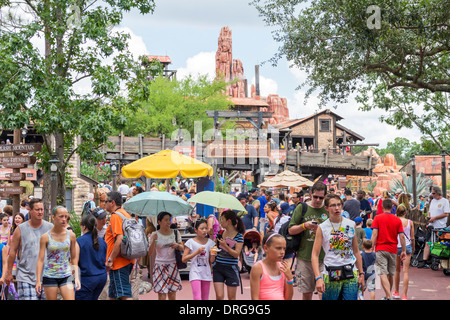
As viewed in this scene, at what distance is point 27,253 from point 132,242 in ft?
3.85

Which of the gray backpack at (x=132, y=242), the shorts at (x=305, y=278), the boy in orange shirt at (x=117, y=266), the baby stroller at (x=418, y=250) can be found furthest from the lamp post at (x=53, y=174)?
the baby stroller at (x=418, y=250)

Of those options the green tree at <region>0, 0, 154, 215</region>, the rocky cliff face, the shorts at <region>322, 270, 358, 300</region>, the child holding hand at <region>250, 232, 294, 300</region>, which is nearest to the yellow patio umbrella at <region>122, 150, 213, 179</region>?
the green tree at <region>0, 0, 154, 215</region>

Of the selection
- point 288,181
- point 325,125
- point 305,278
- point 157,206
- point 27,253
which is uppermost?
point 325,125

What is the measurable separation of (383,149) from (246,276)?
4907 inches

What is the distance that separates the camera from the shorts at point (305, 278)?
22.1 ft

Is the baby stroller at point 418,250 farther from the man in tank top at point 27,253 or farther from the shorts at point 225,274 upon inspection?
the man in tank top at point 27,253

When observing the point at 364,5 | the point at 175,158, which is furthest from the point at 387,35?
the point at 175,158

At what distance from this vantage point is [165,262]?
7340 millimetres

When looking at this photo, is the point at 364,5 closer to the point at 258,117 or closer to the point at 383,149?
the point at 258,117

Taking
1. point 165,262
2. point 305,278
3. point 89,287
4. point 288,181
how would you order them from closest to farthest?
point 89,287, point 305,278, point 165,262, point 288,181

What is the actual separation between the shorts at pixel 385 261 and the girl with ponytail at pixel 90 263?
414cm

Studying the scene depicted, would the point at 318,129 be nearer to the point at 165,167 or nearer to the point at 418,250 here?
the point at 418,250

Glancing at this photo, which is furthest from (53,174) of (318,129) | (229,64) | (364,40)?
(229,64)

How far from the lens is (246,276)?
12.3m
